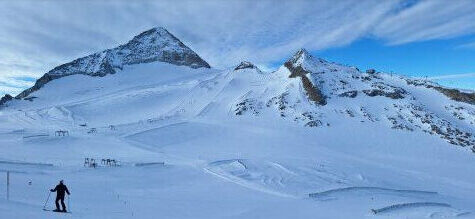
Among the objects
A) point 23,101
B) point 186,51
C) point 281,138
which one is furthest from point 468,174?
point 186,51

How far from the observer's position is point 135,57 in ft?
362

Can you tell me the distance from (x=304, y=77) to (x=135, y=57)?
54252mm

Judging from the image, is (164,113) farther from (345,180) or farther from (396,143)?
(345,180)

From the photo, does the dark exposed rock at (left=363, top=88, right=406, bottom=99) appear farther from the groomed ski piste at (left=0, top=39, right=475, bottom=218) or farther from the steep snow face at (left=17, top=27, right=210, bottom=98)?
the steep snow face at (left=17, top=27, right=210, bottom=98)

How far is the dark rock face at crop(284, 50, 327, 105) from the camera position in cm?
6116

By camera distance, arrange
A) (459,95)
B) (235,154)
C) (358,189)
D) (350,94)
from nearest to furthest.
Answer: (358,189), (235,154), (459,95), (350,94)

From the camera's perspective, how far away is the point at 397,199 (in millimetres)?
31516

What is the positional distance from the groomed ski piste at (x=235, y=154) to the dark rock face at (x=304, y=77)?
957mm

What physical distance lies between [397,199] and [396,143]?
18.7 m

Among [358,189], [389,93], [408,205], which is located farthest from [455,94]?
[408,205]

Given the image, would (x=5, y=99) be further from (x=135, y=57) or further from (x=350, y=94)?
(x=350, y=94)

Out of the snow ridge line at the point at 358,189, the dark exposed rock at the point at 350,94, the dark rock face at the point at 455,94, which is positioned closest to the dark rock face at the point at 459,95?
the dark rock face at the point at 455,94

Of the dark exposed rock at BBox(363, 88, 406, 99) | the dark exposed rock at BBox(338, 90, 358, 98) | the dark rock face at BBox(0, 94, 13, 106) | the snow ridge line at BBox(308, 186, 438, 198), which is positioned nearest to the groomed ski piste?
the snow ridge line at BBox(308, 186, 438, 198)

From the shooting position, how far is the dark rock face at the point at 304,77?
61156 millimetres
